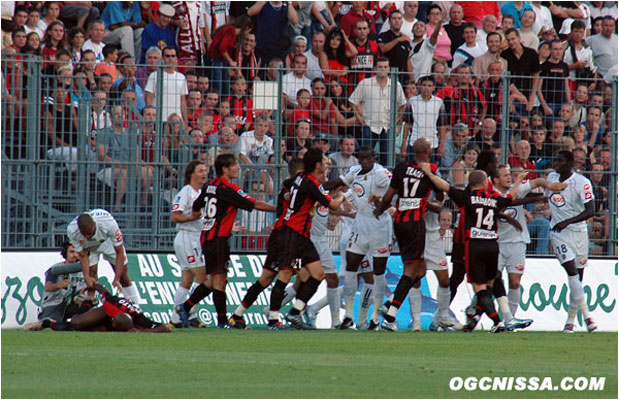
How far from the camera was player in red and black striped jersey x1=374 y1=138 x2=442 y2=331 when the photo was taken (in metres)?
14.4

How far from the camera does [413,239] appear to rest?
47.5 feet

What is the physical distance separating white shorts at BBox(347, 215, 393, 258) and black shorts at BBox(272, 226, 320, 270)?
0.98m

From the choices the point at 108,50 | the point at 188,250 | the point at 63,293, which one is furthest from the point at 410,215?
the point at 108,50

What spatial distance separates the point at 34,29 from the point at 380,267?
7206 mm

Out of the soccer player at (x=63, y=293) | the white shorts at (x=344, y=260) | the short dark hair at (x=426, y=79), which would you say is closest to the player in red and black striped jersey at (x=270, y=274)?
the white shorts at (x=344, y=260)

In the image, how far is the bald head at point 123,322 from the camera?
13258mm

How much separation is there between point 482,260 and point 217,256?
132 inches

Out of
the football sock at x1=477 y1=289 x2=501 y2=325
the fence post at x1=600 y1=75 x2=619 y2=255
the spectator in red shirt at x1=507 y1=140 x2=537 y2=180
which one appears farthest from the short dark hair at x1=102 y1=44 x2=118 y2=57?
the fence post at x1=600 y1=75 x2=619 y2=255

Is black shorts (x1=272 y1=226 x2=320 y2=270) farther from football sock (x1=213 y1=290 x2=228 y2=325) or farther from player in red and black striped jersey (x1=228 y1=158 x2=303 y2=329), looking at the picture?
football sock (x1=213 y1=290 x2=228 y2=325)

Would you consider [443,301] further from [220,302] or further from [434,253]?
[220,302]

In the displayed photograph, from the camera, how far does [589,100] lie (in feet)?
58.5

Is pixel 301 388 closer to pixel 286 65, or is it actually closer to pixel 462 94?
pixel 462 94

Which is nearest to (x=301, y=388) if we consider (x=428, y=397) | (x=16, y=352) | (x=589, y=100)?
(x=428, y=397)

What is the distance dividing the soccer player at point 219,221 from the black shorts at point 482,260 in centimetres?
260
